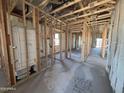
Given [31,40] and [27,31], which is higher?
[27,31]

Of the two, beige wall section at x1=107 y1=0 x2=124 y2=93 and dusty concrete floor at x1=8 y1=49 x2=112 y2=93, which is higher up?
beige wall section at x1=107 y1=0 x2=124 y2=93

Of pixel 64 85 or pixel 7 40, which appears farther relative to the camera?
pixel 64 85

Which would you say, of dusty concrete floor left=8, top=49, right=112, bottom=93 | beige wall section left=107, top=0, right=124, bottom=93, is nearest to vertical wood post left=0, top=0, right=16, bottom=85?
dusty concrete floor left=8, top=49, right=112, bottom=93

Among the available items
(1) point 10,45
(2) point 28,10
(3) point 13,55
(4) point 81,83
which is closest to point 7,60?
(3) point 13,55

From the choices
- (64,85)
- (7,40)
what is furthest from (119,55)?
(7,40)

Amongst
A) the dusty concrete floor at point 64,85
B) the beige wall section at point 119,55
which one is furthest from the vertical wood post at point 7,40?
the beige wall section at point 119,55

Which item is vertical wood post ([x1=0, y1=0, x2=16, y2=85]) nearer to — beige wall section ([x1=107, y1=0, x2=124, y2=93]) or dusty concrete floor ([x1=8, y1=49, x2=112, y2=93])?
dusty concrete floor ([x1=8, y1=49, x2=112, y2=93])

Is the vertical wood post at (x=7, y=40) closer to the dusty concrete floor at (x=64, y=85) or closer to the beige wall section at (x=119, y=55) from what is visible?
the dusty concrete floor at (x=64, y=85)

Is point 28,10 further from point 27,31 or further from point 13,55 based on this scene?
point 13,55

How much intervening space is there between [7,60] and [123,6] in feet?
9.99

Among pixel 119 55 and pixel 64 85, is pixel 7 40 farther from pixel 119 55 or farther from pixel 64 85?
pixel 119 55

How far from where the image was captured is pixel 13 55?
91.0 inches

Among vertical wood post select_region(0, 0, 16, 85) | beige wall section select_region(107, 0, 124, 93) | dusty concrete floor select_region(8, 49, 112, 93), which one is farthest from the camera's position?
dusty concrete floor select_region(8, 49, 112, 93)

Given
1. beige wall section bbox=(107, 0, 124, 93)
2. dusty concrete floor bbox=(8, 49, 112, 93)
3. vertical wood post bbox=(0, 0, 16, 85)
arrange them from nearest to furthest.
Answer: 1. beige wall section bbox=(107, 0, 124, 93)
2. vertical wood post bbox=(0, 0, 16, 85)
3. dusty concrete floor bbox=(8, 49, 112, 93)
